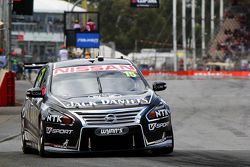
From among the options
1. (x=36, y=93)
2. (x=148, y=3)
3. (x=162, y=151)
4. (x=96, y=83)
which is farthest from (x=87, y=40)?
(x=162, y=151)

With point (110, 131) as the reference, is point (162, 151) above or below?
below

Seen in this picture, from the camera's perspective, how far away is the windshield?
1291cm

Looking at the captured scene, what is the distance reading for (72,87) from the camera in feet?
42.8

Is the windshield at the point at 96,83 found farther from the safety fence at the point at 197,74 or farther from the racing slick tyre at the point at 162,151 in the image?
the safety fence at the point at 197,74

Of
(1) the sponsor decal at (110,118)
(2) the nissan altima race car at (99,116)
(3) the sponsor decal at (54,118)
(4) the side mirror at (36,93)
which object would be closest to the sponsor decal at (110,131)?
(2) the nissan altima race car at (99,116)

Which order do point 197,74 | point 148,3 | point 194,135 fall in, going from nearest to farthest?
point 194,135
point 148,3
point 197,74

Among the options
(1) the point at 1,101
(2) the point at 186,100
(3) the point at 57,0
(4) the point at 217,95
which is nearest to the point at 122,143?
(1) the point at 1,101

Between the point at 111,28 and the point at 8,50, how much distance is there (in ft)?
242

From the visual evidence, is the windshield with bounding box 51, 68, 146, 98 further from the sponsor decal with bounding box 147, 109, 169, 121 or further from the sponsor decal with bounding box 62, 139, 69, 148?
the sponsor decal with bounding box 62, 139, 69, 148

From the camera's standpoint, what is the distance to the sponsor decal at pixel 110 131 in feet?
39.0

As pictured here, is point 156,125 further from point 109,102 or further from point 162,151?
point 109,102

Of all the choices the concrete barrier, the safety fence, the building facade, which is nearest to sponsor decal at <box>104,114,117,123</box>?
the concrete barrier

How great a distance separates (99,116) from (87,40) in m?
32.8

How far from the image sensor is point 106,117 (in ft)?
39.1
